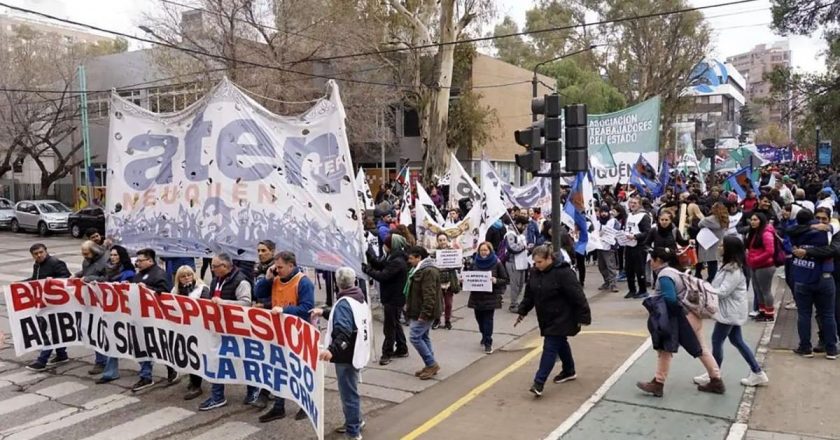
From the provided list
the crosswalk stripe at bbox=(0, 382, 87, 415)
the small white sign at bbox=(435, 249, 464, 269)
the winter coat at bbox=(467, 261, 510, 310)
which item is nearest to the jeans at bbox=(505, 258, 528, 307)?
the small white sign at bbox=(435, 249, 464, 269)

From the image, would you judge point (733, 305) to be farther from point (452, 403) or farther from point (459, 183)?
point (459, 183)

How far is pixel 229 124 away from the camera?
26.6 ft

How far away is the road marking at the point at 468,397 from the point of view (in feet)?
21.0

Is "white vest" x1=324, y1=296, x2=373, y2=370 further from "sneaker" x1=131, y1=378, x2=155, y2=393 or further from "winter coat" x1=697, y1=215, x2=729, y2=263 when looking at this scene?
"winter coat" x1=697, y1=215, x2=729, y2=263

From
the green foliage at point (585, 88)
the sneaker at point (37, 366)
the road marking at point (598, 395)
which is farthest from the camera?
the green foliage at point (585, 88)

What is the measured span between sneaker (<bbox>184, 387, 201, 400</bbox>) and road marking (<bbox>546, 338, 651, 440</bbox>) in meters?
3.89

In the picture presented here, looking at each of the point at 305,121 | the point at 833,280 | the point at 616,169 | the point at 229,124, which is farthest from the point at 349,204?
the point at 616,169

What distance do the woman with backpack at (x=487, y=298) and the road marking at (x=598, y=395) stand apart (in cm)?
176

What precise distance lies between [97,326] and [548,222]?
7523mm

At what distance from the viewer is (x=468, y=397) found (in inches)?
286

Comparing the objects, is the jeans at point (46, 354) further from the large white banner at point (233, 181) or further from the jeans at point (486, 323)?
the jeans at point (486, 323)

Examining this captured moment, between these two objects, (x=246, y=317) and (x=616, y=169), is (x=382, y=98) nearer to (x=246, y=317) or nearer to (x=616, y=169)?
(x=616, y=169)

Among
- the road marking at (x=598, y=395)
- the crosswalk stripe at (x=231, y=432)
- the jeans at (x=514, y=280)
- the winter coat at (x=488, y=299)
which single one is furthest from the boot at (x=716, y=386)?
the jeans at (x=514, y=280)

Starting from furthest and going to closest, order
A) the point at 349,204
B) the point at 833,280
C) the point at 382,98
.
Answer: the point at 382,98
the point at 833,280
the point at 349,204
